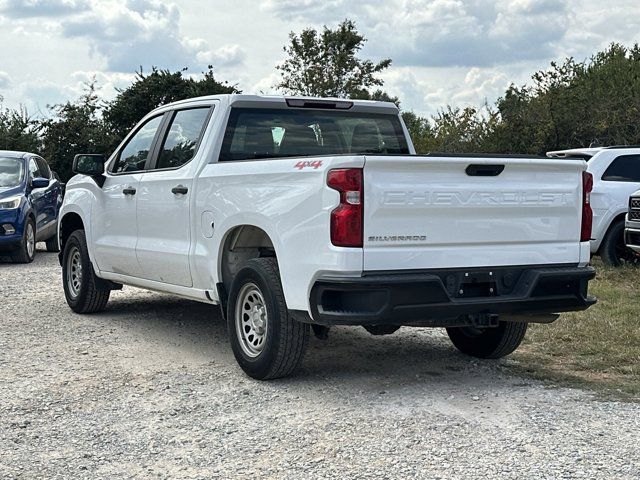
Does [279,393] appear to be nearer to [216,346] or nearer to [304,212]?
[304,212]

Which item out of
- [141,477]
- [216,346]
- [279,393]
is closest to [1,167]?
[216,346]

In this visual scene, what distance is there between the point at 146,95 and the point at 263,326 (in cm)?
2888

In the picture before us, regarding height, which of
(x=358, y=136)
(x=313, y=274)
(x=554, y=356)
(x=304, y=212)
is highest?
(x=358, y=136)

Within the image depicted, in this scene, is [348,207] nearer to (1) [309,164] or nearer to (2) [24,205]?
(1) [309,164]

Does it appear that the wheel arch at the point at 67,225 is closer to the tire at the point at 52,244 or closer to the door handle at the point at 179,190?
the door handle at the point at 179,190

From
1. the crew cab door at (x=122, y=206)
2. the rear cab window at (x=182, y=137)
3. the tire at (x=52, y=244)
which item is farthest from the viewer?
the tire at (x=52, y=244)

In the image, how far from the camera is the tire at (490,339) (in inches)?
272

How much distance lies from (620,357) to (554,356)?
0.51 metres

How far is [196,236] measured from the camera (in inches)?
277

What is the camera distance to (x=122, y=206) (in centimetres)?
827

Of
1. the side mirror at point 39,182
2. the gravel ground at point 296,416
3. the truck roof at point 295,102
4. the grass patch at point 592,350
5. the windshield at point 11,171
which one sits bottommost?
the grass patch at point 592,350

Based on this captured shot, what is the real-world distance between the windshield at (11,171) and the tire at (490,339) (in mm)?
9898

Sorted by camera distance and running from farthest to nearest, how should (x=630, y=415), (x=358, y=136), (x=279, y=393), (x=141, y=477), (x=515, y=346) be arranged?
1. (x=358, y=136)
2. (x=515, y=346)
3. (x=279, y=393)
4. (x=630, y=415)
5. (x=141, y=477)

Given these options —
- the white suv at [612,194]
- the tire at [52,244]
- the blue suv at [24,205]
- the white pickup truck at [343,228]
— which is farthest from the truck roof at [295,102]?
the tire at [52,244]
